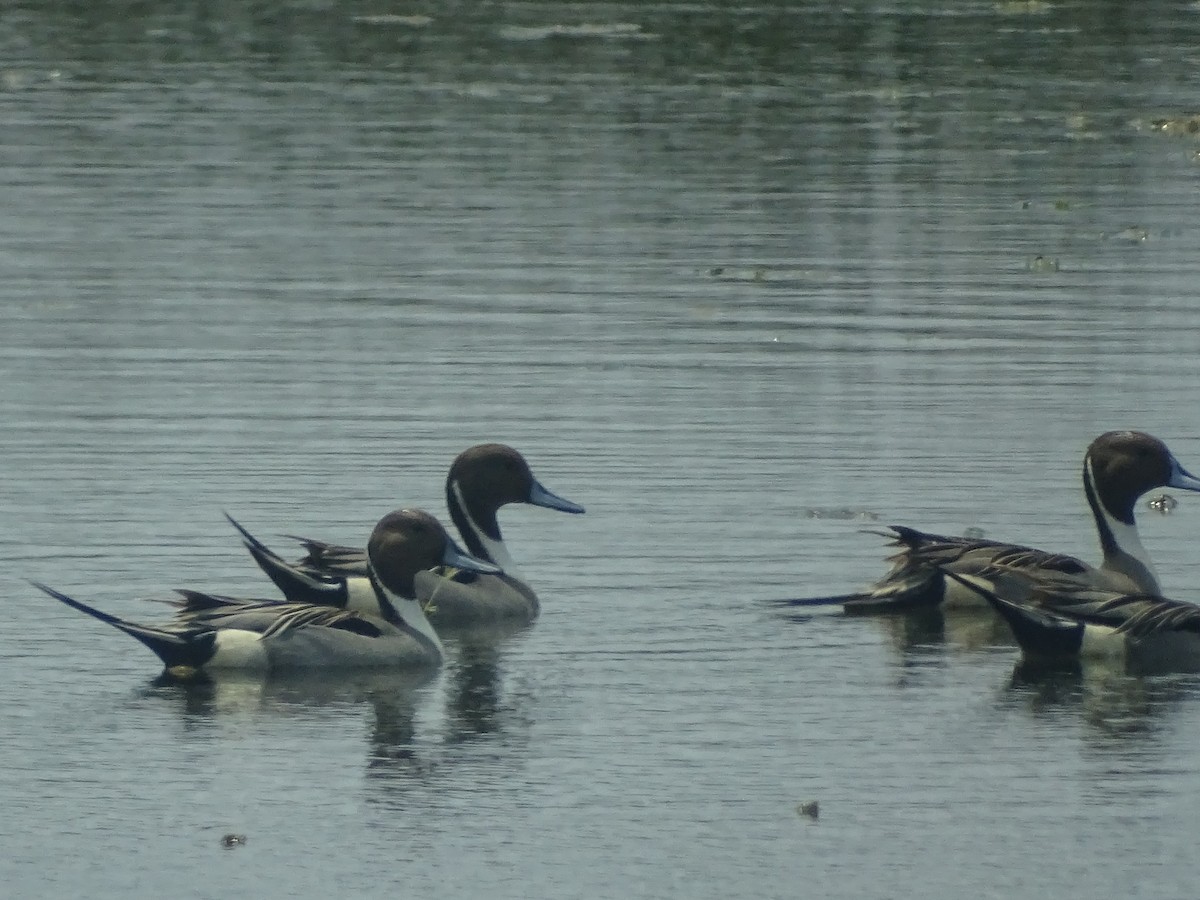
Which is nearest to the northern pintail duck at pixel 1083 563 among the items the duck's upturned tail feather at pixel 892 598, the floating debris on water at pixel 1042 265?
the duck's upturned tail feather at pixel 892 598

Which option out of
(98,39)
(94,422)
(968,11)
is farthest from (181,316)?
(968,11)

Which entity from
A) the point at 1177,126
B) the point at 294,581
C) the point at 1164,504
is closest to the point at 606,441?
the point at 1164,504

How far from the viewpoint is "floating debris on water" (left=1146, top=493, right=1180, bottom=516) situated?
16.0 meters

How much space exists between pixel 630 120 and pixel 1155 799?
22.8m

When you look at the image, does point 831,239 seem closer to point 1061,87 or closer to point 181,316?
point 181,316

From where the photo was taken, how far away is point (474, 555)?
14.6 metres

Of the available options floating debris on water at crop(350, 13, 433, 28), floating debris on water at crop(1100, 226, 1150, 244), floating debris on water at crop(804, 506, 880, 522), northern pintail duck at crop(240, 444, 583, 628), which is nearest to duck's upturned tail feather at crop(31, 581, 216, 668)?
northern pintail duck at crop(240, 444, 583, 628)

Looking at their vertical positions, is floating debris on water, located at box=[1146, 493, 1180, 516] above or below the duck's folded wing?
below

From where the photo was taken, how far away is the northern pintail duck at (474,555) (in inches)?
538

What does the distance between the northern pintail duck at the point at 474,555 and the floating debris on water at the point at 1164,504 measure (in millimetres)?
3260

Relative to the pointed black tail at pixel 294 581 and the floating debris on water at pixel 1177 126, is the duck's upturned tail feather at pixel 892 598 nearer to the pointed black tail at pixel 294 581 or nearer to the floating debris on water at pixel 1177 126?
the pointed black tail at pixel 294 581

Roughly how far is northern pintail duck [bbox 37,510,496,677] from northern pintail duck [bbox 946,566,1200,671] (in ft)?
7.83

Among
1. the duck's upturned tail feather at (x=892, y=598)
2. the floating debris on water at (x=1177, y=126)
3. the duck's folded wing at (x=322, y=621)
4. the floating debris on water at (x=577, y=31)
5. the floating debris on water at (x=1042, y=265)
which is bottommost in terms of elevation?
the duck's upturned tail feather at (x=892, y=598)

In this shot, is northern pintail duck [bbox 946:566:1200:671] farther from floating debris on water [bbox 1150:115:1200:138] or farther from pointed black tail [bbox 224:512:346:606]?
floating debris on water [bbox 1150:115:1200:138]
